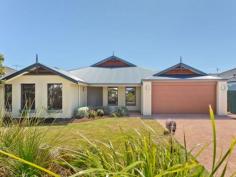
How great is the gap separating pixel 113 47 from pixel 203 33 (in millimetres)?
13746

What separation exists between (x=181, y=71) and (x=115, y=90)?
744 centimetres

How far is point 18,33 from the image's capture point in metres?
19.8

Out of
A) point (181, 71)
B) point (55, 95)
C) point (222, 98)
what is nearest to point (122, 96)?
point (181, 71)

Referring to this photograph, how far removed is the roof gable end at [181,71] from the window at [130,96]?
13.0ft

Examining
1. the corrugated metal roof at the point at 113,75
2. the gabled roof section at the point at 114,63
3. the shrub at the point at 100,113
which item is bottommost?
the shrub at the point at 100,113

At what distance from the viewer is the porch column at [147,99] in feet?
70.9

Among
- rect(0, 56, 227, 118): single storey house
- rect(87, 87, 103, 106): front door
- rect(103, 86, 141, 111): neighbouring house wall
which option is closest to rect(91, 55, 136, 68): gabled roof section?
rect(0, 56, 227, 118): single storey house

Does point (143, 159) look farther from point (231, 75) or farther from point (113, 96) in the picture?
point (231, 75)

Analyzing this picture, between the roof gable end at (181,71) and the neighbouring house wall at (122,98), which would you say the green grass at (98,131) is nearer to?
the roof gable end at (181,71)

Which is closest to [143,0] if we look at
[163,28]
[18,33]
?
[163,28]

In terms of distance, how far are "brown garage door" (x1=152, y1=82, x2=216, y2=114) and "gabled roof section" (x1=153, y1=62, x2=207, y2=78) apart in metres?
1.52

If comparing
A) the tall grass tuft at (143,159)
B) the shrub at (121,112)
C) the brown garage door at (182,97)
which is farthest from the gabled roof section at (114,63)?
the tall grass tuft at (143,159)

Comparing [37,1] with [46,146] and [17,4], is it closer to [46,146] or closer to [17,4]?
[17,4]

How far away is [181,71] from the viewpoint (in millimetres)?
23609
